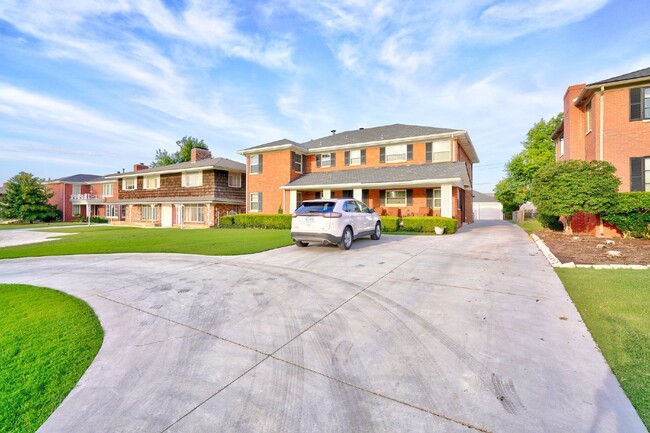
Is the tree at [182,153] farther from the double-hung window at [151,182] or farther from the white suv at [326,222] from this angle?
the white suv at [326,222]

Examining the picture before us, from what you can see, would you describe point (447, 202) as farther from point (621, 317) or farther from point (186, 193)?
point (186, 193)

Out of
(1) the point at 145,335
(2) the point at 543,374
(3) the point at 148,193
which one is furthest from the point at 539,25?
(3) the point at 148,193

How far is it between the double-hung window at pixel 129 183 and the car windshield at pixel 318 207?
32062 millimetres

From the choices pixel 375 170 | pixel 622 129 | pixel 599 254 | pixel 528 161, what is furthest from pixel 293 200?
pixel 528 161

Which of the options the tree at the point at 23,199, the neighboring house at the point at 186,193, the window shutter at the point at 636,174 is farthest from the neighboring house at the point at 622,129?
the tree at the point at 23,199

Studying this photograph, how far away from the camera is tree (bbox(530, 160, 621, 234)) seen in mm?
12469

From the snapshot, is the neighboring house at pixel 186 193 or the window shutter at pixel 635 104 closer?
the window shutter at pixel 635 104

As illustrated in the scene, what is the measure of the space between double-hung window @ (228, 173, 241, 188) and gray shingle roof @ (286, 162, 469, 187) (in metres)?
8.00

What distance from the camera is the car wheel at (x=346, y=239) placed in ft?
31.8

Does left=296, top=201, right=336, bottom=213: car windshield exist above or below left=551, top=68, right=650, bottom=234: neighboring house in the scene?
below

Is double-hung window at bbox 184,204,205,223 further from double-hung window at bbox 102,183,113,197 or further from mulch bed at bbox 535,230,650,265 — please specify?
mulch bed at bbox 535,230,650,265

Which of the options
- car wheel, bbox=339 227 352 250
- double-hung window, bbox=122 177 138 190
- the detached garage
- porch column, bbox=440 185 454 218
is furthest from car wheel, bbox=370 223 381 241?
the detached garage

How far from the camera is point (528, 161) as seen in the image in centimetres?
3450

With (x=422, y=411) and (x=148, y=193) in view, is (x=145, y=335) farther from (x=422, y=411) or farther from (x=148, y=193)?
(x=148, y=193)
